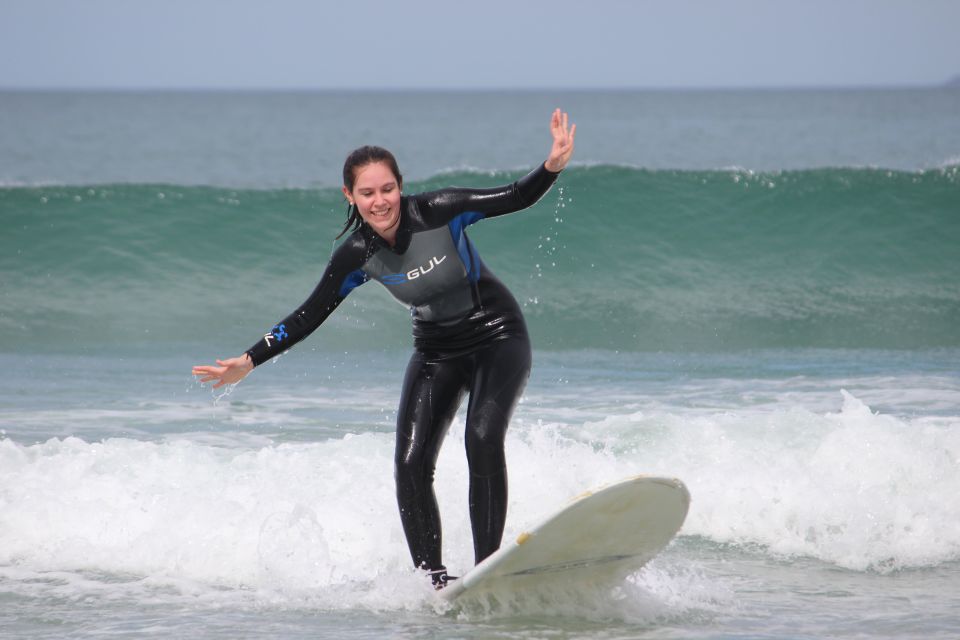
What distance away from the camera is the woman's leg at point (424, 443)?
14.3 ft

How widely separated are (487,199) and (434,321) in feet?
1.68

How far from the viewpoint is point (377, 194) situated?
A: 4.29 m

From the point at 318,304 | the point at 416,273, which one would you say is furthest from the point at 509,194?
the point at 318,304

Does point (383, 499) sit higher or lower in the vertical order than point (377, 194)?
lower

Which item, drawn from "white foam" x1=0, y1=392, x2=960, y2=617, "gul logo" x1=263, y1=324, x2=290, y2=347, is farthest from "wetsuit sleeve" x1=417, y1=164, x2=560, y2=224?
"white foam" x1=0, y1=392, x2=960, y2=617

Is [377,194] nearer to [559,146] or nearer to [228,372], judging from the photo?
[559,146]

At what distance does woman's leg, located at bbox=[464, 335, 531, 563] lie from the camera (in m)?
4.25

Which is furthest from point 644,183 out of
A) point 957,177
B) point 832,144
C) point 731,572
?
point 832,144

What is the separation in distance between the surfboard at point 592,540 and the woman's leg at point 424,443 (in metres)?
0.20

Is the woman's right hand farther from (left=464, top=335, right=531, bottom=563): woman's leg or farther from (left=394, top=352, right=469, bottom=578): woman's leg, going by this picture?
(left=464, top=335, right=531, bottom=563): woman's leg

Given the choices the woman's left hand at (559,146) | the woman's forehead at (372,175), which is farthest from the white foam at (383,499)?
the woman's left hand at (559,146)

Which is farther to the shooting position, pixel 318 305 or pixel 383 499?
pixel 383 499

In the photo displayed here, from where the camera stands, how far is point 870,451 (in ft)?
20.7

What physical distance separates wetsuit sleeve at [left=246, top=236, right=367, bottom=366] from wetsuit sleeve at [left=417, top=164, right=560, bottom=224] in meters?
0.31
